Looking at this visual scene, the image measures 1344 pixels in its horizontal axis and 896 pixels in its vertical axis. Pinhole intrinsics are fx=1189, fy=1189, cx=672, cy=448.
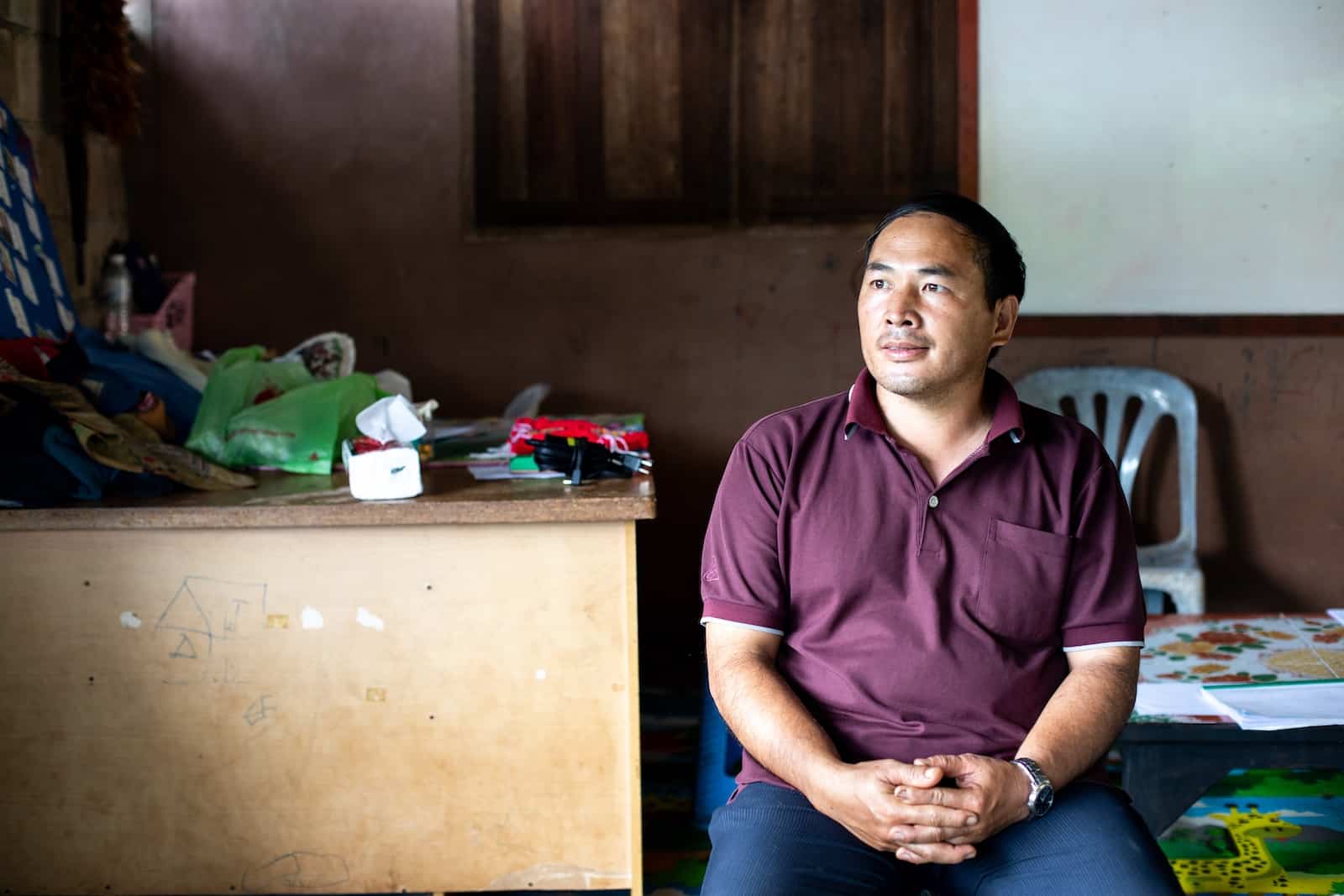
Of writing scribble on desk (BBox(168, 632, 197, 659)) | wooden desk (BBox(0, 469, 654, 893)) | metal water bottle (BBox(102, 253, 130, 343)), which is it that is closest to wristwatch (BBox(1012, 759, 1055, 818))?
wooden desk (BBox(0, 469, 654, 893))

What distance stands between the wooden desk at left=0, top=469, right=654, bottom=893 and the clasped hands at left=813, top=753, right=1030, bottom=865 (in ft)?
2.09

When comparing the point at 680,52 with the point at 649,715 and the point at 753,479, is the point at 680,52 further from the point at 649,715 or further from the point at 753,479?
the point at 753,479

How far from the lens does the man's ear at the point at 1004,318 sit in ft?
5.45

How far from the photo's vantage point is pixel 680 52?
3.48m

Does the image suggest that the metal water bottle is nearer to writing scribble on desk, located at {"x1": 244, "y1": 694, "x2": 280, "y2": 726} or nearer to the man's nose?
writing scribble on desk, located at {"x1": 244, "y1": 694, "x2": 280, "y2": 726}

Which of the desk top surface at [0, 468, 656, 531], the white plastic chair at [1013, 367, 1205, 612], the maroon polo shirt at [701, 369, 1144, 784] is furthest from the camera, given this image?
the white plastic chair at [1013, 367, 1205, 612]

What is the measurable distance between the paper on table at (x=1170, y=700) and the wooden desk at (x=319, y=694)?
846 millimetres

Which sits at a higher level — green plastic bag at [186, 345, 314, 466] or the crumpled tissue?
green plastic bag at [186, 345, 314, 466]

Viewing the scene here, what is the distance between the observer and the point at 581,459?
2.11 metres

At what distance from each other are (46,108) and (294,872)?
195 cm

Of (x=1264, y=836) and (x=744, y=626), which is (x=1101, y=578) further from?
(x=1264, y=836)

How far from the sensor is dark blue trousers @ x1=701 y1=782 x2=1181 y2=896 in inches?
54.4

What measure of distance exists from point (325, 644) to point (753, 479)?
0.85 metres

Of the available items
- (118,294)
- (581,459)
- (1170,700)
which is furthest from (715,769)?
(118,294)
